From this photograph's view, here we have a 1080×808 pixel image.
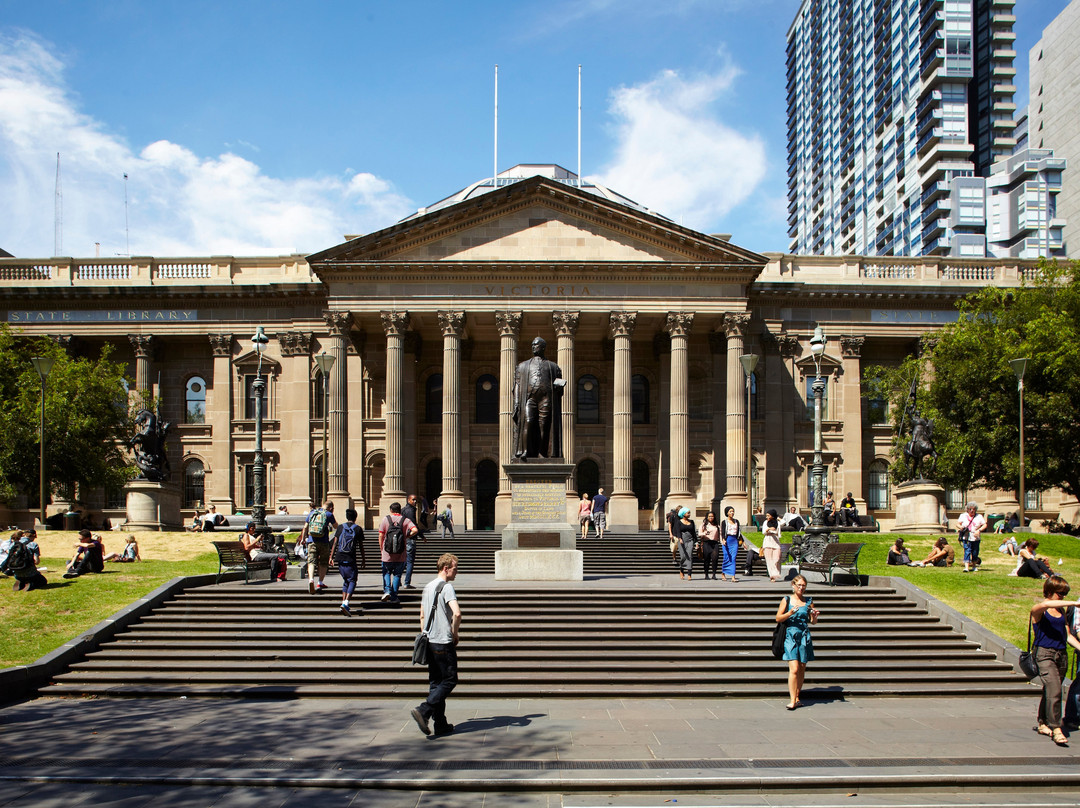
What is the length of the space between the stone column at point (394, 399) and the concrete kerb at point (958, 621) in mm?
24901

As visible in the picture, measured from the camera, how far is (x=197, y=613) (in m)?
18.0

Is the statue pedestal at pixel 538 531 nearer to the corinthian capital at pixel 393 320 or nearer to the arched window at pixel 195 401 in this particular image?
the corinthian capital at pixel 393 320

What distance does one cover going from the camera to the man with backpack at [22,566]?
19.4 meters

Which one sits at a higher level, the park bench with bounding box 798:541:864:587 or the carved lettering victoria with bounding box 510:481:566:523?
the carved lettering victoria with bounding box 510:481:566:523

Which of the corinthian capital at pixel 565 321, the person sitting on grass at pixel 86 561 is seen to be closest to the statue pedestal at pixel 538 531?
the person sitting on grass at pixel 86 561

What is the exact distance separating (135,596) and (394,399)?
23246 mm

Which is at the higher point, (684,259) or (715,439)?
(684,259)

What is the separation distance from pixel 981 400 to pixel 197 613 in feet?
106

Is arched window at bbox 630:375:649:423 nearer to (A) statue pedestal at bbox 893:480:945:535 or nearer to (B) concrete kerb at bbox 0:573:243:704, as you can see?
(A) statue pedestal at bbox 893:480:945:535

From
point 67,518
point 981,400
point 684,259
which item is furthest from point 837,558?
point 67,518

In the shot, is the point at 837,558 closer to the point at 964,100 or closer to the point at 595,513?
the point at 595,513

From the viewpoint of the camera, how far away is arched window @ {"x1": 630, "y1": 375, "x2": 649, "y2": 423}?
Result: 158 ft

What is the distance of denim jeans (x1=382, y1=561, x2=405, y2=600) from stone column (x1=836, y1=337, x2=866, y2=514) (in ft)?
→ 111

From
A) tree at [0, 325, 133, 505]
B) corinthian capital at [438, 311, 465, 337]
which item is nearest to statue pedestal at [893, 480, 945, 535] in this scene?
corinthian capital at [438, 311, 465, 337]
